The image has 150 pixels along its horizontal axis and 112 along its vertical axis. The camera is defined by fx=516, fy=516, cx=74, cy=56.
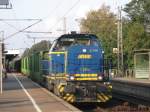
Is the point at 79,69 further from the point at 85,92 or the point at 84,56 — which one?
the point at 85,92

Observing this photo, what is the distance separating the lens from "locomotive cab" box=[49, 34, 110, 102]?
934 inches

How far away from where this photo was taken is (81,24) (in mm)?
98312

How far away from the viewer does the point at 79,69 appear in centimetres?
2503

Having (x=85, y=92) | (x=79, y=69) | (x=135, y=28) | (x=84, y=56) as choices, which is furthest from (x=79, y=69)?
(x=135, y=28)

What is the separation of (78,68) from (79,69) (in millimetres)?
69

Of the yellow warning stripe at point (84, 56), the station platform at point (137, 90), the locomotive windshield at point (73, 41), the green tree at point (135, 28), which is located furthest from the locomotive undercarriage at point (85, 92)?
the green tree at point (135, 28)

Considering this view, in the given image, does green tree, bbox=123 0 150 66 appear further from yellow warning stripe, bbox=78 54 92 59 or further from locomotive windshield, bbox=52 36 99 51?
yellow warning stripe, bbox=78 54 92 59

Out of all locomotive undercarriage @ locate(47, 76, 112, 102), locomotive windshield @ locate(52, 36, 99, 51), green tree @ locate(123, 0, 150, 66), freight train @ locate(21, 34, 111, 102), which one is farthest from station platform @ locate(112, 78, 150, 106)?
green tree @ locate(123, 0, 150, 66)

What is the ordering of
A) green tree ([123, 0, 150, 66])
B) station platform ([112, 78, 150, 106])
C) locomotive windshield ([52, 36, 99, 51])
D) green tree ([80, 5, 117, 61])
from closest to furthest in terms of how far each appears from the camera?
1. locomotive windshield ([52, 36, 99, 51])
2. station platform ([112, 78, 150, 106])
3. green tree ([123, 0, 150, 66])
4. green tree ([80, 5, 117, 61])

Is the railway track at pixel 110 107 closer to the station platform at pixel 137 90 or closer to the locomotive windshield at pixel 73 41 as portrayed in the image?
the station platform at pixel 137 90

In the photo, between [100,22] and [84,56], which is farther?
[100,22]

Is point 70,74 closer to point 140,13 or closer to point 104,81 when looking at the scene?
point 104,81

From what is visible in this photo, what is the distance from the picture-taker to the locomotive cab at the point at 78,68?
77.8ft

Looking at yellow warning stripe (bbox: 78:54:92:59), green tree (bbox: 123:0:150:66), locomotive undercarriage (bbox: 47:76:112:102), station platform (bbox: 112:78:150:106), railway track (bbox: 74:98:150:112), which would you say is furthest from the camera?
green tree (bbox: 123:0:150:66)
